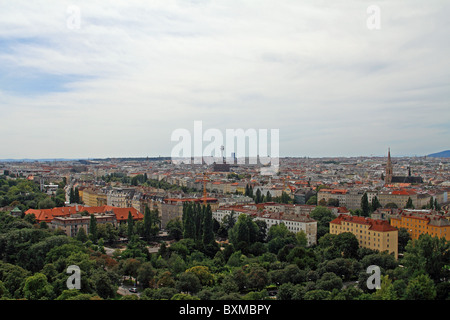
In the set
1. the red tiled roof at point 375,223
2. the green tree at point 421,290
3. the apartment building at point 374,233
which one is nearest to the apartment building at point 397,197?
the red tiled roof at point 375,223

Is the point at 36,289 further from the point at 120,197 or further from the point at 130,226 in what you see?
the point at 120,197

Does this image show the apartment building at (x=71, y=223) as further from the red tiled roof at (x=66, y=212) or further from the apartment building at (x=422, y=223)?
the apartment building at (x=422, y=223)

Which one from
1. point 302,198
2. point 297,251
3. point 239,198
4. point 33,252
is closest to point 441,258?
point 297,251

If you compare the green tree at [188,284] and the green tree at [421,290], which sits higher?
the green tree at [421,290]

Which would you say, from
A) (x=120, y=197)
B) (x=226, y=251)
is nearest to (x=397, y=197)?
(x=120, y=197)

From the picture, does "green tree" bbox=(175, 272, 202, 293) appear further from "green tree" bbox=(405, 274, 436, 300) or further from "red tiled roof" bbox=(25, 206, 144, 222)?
"red tiled roof" bbox=(25, 206, 144, 222)

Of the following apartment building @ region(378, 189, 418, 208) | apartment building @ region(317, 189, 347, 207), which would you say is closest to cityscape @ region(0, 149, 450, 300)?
apartment building @ region(378, 189, 418, 208)

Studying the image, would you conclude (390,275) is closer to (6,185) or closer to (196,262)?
(196,262)

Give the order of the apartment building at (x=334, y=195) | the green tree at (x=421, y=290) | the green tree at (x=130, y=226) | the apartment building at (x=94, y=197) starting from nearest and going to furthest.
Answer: the green tree at (x=421, y=290) < the green tree at (x=130, y=226) < the apartment building at (x=94, y=197) < the apartment building at (x=334, y=195)
